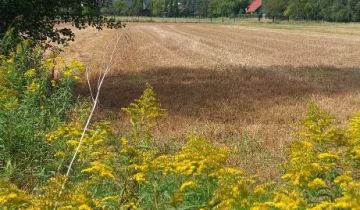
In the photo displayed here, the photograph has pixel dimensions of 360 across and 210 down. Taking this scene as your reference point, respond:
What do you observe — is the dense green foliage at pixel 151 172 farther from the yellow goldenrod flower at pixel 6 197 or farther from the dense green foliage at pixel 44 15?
the dense green foliage at pixel 44 15

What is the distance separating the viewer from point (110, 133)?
19.4ft

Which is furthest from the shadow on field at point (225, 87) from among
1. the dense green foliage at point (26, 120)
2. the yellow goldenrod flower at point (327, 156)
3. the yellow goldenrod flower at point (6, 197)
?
the yellow goldenrod flower at point (6, 197)

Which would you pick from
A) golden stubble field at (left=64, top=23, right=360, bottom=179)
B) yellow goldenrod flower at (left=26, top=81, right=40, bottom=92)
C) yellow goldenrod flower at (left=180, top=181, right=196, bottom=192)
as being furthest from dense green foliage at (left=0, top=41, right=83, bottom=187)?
yellow goldenrod flower at (left=180, top=181, right=196, bottom=192)

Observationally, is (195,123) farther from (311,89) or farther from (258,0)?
(258,0)

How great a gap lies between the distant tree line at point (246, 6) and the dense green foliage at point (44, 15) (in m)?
96.9

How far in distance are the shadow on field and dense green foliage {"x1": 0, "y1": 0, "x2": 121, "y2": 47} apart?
1807 millimetres

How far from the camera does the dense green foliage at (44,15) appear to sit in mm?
12312

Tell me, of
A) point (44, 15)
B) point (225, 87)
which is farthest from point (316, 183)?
point (225, 87)

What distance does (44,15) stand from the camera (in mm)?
13391

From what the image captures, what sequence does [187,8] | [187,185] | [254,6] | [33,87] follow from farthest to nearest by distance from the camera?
[254,6]
[187,8]
[33,87]
[187,185]

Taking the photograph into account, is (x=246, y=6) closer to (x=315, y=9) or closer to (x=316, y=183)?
(x=315, y=9)

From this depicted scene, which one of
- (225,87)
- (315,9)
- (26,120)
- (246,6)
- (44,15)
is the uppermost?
(44,15)

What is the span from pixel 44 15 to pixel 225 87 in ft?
16.8

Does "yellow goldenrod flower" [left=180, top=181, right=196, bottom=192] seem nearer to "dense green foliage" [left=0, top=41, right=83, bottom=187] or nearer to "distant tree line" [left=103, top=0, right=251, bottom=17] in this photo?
"dense green foliage" [left=0, top=41, right=83, bottom=187]
